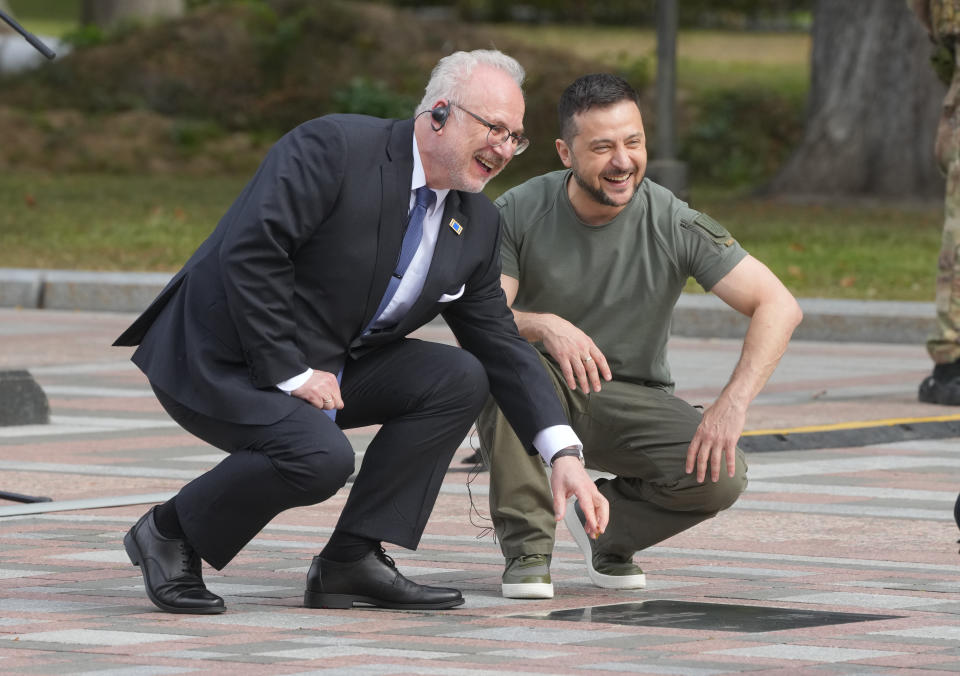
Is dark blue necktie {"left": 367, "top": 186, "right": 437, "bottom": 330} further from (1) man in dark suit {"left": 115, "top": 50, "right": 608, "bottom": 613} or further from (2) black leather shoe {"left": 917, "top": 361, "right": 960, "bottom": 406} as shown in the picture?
(2) black leather shoe {"left": 917, "top": 361, "right": 960, "bottom": 406}

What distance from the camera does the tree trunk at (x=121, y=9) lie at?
38781 mm

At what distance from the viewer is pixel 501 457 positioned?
577 centimetres

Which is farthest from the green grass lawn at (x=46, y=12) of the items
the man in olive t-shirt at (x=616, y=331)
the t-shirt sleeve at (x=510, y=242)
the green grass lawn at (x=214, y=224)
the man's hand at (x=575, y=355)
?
the man's hand at (x=575, y=355)

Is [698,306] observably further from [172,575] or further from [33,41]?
[172,575]

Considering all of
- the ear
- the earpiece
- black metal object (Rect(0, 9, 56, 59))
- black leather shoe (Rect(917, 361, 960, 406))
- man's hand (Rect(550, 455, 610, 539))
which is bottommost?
black leather shoe (Rect(917, 361, 960, 406))

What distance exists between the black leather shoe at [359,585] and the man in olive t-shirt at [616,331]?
31 centimetres

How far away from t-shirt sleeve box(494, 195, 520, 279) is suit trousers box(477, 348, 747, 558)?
260 millimetres

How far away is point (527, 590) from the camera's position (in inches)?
218

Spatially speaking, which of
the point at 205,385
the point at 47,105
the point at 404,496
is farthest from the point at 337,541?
the point at 47,105

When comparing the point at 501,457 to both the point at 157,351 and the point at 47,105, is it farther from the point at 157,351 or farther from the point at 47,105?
the point at 47,105

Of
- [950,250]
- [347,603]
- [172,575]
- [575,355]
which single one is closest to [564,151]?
[575,355]

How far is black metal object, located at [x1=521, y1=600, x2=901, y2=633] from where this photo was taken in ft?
16.6

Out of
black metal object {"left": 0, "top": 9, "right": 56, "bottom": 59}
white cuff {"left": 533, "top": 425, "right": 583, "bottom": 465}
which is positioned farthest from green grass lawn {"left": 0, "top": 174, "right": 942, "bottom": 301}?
white cuff {"left": 533, "top": 425, "right": 583, "bottom": 465}

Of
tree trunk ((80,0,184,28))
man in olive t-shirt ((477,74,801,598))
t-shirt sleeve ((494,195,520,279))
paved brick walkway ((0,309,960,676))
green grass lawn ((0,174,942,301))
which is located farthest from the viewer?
tree trunk ((80,0,184,28))
